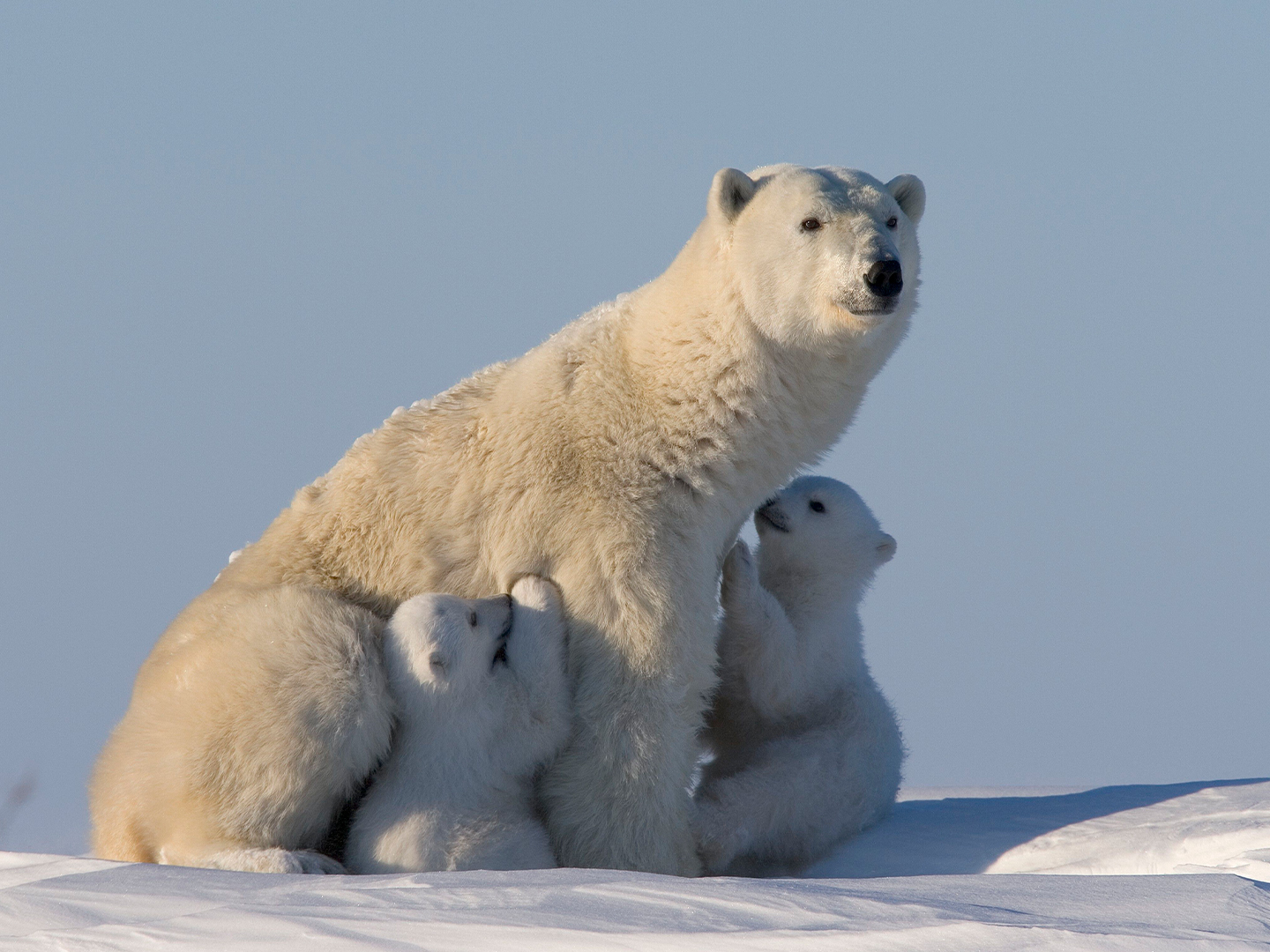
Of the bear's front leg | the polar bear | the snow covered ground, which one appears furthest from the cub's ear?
the polar bear

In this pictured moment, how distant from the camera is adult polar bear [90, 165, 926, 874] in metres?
5.72

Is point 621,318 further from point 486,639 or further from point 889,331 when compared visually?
point 486,639

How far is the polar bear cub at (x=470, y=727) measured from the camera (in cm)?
562

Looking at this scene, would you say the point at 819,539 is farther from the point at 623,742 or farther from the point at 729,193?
the point at 729,193

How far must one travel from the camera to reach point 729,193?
629cm

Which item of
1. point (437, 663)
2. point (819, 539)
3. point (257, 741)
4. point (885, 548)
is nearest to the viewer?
point (257, 741)

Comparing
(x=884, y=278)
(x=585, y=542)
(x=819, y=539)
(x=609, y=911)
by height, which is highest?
(x=884, y=278)

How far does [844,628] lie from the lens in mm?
7203

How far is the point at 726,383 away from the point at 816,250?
693 mm

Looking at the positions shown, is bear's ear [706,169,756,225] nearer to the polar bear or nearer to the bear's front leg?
the polar bear

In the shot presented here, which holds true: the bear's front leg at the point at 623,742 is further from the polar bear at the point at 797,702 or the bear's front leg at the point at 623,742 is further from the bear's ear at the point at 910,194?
the bear's ear at the point at 910,194

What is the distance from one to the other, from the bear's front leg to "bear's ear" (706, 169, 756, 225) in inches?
68.9

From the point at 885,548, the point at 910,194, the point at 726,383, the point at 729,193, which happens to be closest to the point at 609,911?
the point at 726,383

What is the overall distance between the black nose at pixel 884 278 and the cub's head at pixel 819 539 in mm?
1753
